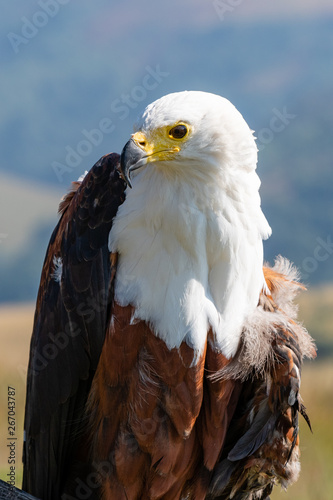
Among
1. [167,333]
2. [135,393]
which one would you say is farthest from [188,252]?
[135,393]

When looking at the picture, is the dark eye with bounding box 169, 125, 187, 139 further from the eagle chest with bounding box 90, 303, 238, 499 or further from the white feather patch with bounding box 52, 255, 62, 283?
the white feather patch with bounding box 52, 255, 62, 283

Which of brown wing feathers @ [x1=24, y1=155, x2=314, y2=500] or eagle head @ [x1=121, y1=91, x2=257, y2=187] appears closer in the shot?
eagle head @ [x1=121, y1=91, x2=257, y2=187]

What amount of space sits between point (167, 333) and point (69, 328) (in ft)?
2.02

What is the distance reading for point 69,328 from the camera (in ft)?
11.8

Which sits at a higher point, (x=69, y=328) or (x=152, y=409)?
(x=69, y=328)

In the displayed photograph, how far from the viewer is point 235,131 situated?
3162mm

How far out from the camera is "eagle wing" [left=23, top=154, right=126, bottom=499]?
11.4ft

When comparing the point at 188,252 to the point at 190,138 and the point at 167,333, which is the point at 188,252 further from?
the point at 190,138

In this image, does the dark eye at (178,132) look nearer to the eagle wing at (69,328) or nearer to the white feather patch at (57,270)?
the eagle wing at (69,328)

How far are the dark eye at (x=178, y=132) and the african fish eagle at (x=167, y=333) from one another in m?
0.01

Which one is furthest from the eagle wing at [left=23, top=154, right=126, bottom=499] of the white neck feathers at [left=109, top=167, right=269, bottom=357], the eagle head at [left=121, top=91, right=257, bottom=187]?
the eagle head at [left=121, top=91, right=257, bottom=187]

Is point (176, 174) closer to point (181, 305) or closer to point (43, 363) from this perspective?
point (181, 305)

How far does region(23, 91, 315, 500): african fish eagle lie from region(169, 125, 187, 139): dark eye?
1cm

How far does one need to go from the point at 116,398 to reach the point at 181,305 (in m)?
0.67
